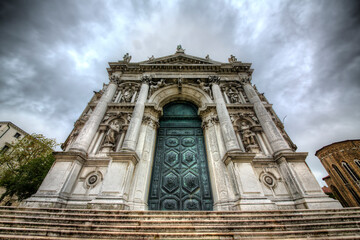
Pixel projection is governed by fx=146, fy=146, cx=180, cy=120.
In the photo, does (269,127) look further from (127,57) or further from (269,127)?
(127,57)

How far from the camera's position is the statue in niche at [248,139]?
6761 mm

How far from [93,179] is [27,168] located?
1152 centimetres

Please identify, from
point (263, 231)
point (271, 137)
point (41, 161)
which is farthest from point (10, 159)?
point (271, 137)

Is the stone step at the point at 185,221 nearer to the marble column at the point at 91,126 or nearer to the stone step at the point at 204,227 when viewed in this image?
the stone step at the point at 204,227

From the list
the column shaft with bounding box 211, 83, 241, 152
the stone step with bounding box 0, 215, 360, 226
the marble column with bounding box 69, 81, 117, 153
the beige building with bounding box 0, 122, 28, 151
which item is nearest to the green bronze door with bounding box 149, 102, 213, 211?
the column shaft with bounding box 211, 83, 241, 152

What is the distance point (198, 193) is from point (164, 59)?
9469 mm

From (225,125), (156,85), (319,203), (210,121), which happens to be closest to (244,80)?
(210,121)

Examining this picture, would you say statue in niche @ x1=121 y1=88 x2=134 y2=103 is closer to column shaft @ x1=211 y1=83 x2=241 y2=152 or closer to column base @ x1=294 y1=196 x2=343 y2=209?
column shaft @ x1=211 y1=83 x2=241 y2=152

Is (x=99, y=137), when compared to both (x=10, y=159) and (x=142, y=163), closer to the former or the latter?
(x=142, y=163)

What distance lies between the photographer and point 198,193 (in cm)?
631

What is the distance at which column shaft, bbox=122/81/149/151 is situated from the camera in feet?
20.4

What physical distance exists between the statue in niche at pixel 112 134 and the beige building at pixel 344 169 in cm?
2864

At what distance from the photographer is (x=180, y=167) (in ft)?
23.0

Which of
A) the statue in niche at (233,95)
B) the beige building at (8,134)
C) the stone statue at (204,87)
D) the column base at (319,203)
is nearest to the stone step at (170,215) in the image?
the column base at (319,203)
